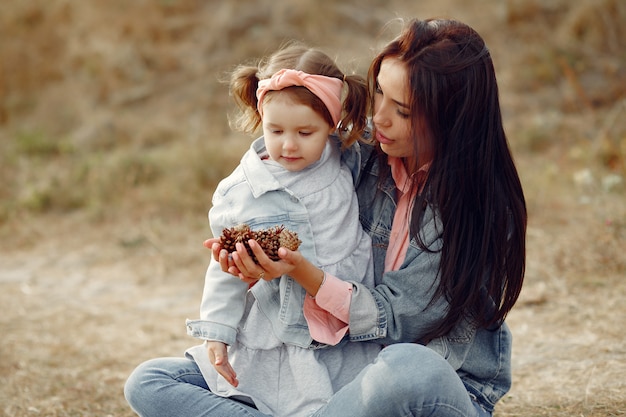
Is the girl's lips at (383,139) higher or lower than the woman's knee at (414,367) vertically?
higher

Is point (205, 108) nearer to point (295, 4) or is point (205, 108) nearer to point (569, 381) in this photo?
point (295, 4)

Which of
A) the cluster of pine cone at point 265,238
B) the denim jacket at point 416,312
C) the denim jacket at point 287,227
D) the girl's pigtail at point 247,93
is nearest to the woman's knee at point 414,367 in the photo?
the denim jacket at point 416,312

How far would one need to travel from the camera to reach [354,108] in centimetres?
221

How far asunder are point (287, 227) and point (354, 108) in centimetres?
39

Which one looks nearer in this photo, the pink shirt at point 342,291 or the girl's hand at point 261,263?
the girl's hand at point 261,263

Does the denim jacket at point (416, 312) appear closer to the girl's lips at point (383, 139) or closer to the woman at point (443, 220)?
the woman at point (443, 220)

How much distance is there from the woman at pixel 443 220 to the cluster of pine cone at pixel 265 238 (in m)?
0.09

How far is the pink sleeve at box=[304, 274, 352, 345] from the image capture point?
2.02 m

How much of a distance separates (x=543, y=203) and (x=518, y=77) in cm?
285

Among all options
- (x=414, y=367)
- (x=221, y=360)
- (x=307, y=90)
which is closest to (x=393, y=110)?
(x=307, y=90)

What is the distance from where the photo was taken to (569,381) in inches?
118

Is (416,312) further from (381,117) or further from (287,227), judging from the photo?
(381,117)

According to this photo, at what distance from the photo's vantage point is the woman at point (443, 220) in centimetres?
206

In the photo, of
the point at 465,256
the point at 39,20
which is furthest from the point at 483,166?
the point at 39,20
